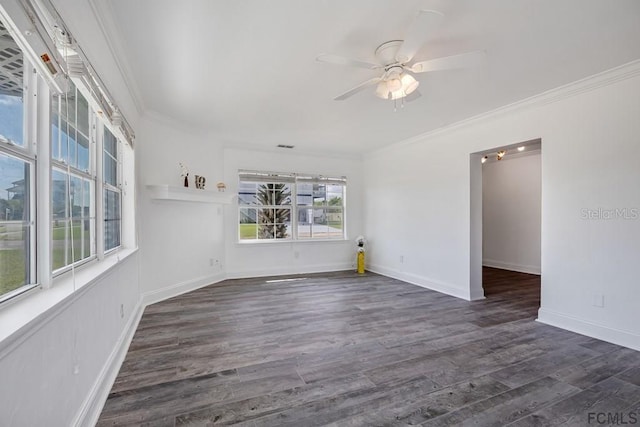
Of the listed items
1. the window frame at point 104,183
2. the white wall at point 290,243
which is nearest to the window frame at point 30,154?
the window frame at point 104,183

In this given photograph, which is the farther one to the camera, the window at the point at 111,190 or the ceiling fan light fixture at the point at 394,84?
the window at the point at 111,190

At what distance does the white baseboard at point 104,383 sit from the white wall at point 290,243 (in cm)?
266

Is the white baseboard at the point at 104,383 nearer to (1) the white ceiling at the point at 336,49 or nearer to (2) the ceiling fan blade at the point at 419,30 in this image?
(1) the white ceiling at the point at 336,49

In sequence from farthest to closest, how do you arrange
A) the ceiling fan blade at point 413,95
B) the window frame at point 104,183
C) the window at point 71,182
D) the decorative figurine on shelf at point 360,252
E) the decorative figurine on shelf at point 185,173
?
the decorative figurine on shelf at point 360,252 → the decorative figurine on shelf at point 185,173 → the ceiling fan blade at point 413,95 → the window frame at point 104,183 → the window at point 71,182

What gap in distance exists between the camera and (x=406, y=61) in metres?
2.34

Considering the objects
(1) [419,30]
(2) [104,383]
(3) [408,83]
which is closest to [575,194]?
(3) [408,83]

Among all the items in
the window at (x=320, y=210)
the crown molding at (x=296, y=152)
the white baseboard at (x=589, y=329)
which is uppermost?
the crown molding at (x=296, y=152)

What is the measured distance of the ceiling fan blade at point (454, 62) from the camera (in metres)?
2.05

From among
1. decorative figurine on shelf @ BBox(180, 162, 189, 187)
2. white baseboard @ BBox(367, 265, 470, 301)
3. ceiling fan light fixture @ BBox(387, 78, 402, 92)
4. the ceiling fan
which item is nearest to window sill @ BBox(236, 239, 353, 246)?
white baseboard @ BBox(367, 265, 470, 301)

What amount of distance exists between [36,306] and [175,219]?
3258 mm

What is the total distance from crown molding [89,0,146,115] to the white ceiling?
0.04m

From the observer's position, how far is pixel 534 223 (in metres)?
5.99

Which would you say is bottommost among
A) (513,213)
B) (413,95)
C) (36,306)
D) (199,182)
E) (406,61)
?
(36,306)

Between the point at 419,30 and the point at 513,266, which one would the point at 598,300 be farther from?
the point at 513,266
